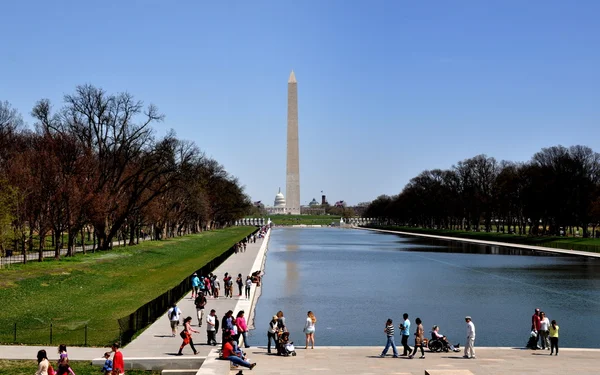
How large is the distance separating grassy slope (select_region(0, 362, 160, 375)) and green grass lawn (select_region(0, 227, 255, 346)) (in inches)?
118

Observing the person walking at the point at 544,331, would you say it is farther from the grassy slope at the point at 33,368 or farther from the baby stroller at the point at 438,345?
the grassy slope at the point at 33,368

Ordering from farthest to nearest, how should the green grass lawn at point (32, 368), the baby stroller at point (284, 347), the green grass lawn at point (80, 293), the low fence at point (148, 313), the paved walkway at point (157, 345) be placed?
1. the green grass lawn at point (80, 293)
2. the low fence at point (148, 313)
3. the baby stroller at point (284, 347)
4. the paved walkway at point (157, 345)
5. the green grass lawn at point (32, 368)

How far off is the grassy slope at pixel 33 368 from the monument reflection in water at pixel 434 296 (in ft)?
20.5

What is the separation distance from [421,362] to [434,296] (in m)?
17.2

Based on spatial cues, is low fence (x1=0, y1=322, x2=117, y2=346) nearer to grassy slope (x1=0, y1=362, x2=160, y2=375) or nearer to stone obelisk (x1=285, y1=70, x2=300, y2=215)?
grassy slope (x1=0, y1=362, x2=160, y2=375)

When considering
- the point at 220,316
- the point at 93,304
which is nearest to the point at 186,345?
the point at 220,316

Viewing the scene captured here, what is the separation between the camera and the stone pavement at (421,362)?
18.5 m

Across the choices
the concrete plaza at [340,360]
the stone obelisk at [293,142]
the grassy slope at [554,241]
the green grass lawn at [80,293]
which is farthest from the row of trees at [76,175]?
the stone obelisk at [293,142]

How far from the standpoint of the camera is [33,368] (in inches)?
720

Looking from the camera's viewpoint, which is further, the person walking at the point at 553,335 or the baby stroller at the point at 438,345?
the baby stroller at the point at 438,345

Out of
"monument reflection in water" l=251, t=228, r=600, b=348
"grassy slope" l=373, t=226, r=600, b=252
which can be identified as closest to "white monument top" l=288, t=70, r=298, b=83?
"grassy slope" l=373, t=226, r=600, b=252

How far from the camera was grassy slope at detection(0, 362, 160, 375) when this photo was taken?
58.7 ft

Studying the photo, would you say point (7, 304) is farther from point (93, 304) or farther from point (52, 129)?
point (52, 129)

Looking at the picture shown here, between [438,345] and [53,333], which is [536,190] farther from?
[53,333]
